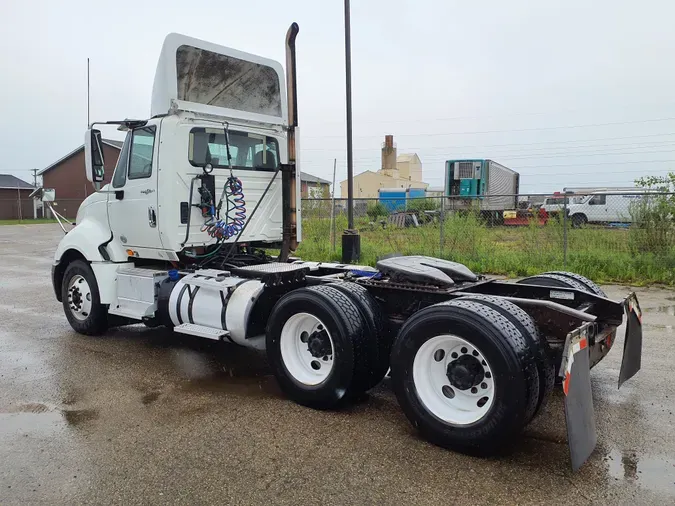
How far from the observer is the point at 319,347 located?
4762mm

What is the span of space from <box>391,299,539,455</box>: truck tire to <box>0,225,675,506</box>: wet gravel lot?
21 cm

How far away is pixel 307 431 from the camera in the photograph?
169 inches

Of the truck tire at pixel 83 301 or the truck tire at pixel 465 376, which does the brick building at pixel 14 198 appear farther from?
the truck tire at pixel 465 376

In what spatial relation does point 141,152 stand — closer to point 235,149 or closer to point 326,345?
point 235,149

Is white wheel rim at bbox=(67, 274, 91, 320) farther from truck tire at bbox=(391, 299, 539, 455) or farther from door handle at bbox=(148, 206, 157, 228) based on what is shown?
truck tire at bbox=(391, 299, 539, 455)

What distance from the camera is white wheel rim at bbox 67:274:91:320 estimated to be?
7.30 m

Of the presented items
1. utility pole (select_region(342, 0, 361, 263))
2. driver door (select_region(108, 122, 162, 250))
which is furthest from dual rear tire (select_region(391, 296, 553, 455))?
utility pole (select_region(342, 0, 361, 263))

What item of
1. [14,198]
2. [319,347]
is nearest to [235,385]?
[319,347]

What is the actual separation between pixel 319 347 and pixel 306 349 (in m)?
0.26

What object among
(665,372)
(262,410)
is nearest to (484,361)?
(262,410)

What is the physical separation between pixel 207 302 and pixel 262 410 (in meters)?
1.59

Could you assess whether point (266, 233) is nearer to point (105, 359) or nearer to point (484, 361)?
point (105, 359)

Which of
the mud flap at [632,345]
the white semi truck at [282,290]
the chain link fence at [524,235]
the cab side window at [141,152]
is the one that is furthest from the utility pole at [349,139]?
the mud flap at [632,345]

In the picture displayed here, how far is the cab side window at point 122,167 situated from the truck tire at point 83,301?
47.3 inches
